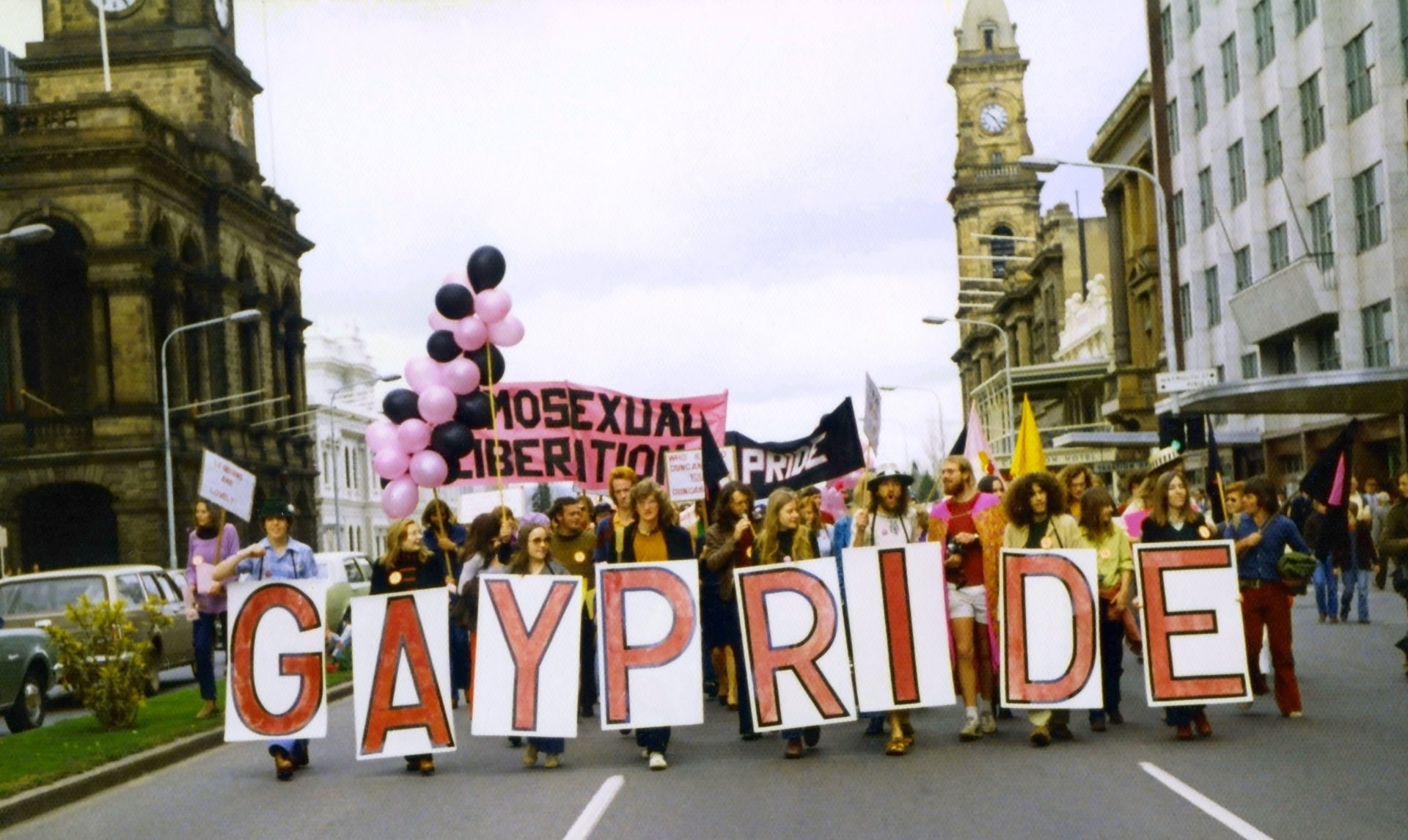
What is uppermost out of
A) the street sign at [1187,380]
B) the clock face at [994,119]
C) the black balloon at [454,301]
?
the clock face at [994,119]

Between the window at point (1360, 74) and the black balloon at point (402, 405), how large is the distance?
28.4 m

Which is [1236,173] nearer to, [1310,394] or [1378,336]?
[1378,336]

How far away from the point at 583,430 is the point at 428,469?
Result: 572 centimetres

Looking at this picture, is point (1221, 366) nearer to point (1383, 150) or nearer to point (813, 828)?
point (1383, 150)

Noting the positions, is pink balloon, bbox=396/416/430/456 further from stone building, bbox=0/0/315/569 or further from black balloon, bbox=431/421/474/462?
stone building, bbox=0/0/315/569

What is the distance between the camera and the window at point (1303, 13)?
4381cm

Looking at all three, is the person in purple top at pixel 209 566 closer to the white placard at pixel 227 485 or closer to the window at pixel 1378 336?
the white placard at pixel 227 485

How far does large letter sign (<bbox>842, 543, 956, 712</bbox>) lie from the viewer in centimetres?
1306

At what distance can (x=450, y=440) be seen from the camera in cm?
1702

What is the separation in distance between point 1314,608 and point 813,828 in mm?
20601

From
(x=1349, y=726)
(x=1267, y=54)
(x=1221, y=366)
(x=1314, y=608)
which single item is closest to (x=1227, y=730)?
(x=1349, y=726)

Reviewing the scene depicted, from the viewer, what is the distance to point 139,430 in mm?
58531

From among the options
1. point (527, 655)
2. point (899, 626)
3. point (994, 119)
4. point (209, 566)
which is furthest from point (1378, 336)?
point (994, 119)

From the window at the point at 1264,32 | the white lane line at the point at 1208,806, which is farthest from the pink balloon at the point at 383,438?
the window at the point at 1264,32
